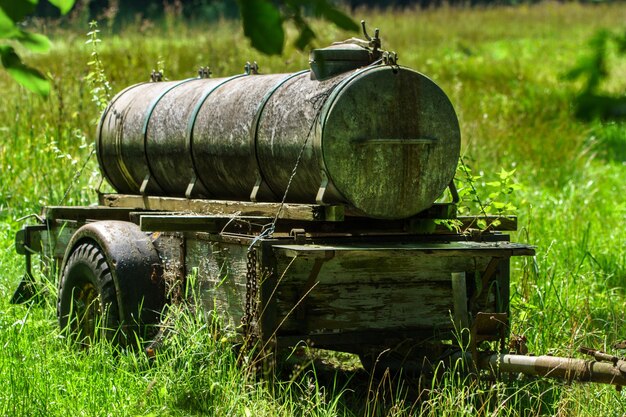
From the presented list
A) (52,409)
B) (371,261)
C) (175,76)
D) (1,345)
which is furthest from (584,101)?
(175,76)

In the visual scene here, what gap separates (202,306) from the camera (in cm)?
521

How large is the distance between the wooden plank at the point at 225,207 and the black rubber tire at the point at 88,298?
532 millimetres

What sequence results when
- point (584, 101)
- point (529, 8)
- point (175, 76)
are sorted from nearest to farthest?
point (584, 101), point (175, 76), point (529, 8)

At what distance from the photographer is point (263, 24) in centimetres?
167

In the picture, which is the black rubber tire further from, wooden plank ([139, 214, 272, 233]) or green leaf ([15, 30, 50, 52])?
green leaf ([15, 30, 50, 52])

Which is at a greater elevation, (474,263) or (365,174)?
(365,174)

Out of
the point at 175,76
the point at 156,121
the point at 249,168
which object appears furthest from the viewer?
the point at 175,76

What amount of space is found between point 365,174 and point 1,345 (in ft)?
7.04

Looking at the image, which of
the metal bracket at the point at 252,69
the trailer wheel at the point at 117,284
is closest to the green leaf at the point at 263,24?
the trailer wheel at the point at 117,284

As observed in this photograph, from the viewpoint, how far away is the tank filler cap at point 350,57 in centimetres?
499

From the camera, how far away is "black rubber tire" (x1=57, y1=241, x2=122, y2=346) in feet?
17.7

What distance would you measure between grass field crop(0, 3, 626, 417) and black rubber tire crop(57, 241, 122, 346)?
115 mm

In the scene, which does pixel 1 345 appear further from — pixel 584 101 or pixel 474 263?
pixel 584 101

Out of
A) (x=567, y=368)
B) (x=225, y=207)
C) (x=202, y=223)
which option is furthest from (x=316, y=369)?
(x=567, y=368)
